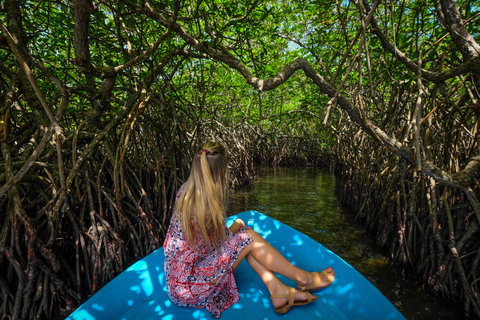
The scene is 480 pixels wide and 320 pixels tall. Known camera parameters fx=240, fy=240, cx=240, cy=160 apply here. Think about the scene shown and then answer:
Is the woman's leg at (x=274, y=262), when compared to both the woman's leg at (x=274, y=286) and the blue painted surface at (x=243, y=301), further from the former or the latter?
the blue painted surface at (x=243, y=301)

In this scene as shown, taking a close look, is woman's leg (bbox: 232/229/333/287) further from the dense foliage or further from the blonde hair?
the dense foliage

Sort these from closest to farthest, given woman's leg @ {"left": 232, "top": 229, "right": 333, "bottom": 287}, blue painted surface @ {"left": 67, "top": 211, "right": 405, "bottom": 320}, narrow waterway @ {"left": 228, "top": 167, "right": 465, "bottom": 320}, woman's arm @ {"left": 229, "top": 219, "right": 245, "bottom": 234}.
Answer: blue painted surface @ {"left": 67, "top": 211, "right": 405, "bottom": 320}
woman's leg @ {"left": 232, "top": 229, "right": 333, "bottom": 287}
woman's arm @ {"left": 229, "top": 219, "right": 245, "bottom": 234}
narrow waterway @ {"left": 228, "top": 167, "right": 465, "bottom": 320}

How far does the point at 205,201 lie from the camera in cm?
161

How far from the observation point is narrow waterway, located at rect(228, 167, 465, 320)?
7.72 ft

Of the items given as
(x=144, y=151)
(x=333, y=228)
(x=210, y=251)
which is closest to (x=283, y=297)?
(x=210, y=251)

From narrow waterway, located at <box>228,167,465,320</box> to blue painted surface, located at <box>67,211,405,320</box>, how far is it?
102cm

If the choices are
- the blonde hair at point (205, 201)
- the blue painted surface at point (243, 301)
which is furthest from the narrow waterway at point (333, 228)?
the blonde hair at point (205, 201)

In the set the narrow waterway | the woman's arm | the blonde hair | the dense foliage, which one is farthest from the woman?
the narrow waterway

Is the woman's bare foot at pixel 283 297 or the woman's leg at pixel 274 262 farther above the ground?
the woman's leg at pixel 274 262

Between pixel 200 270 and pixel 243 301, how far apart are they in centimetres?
44

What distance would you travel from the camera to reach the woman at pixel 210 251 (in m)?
1.62

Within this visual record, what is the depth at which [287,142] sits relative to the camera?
12.5 metres

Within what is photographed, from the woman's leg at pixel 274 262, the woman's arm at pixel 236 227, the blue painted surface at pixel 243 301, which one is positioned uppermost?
the woman's arm at pixel 236 227

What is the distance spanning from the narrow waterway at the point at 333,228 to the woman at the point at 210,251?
55.5 inches
